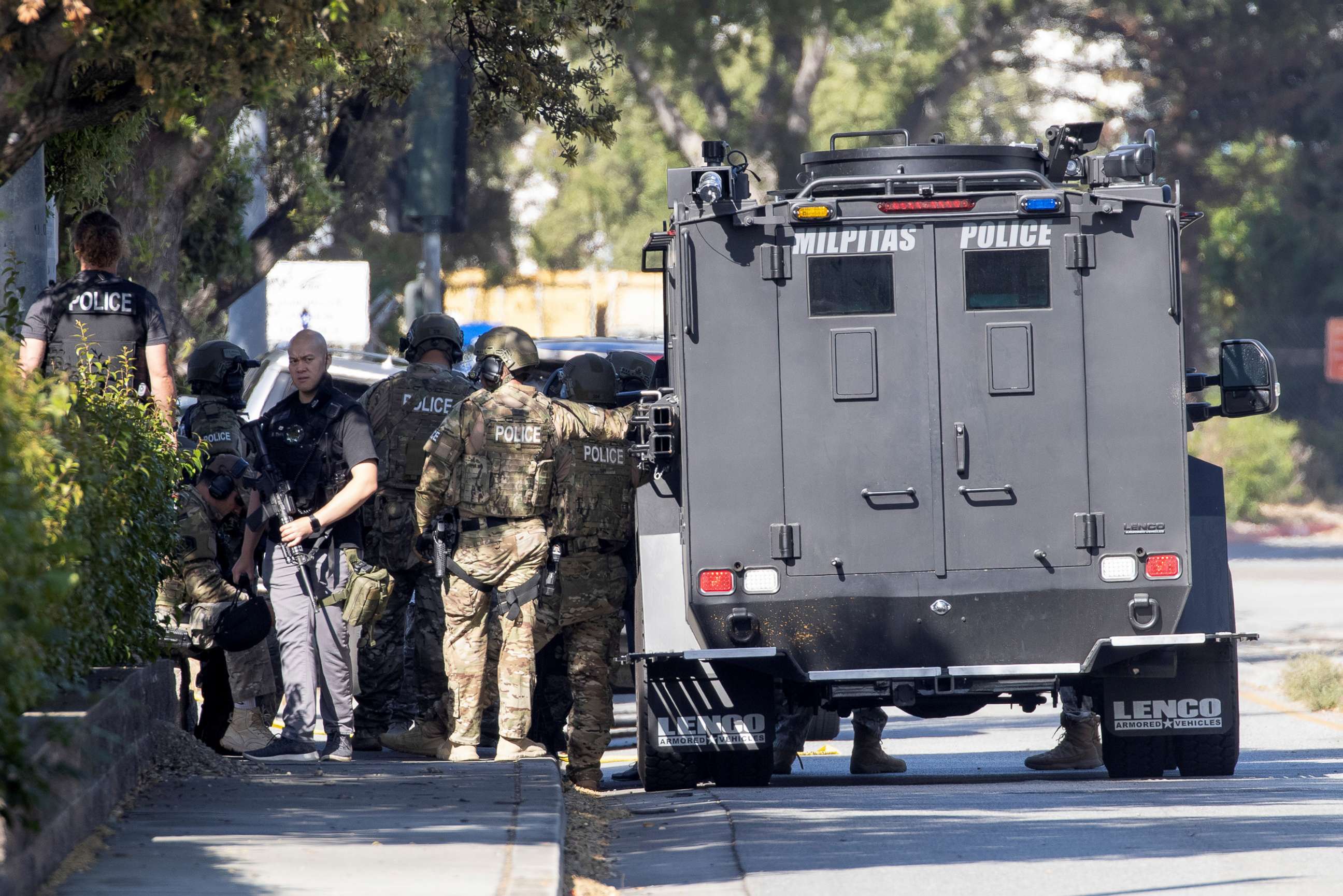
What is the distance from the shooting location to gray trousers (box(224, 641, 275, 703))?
9094 millimetres

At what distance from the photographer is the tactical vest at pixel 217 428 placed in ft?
30.8

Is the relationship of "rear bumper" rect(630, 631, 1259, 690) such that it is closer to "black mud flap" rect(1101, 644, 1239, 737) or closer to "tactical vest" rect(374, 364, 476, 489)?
"black mud flap" rect(1101, 644, 1239, 737)

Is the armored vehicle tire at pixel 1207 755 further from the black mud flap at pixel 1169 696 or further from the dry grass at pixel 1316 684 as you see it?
the dry grass at pixel 1316 684

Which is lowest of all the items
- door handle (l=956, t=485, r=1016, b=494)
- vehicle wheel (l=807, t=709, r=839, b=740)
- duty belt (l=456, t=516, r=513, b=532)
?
vehicle wheel (l=807, t=709, r=839, b=740)

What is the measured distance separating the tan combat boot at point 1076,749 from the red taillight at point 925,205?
276 centimetres

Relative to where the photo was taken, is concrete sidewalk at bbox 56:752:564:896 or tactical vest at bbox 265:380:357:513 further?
tactical vest at bbox 265:380:357:513

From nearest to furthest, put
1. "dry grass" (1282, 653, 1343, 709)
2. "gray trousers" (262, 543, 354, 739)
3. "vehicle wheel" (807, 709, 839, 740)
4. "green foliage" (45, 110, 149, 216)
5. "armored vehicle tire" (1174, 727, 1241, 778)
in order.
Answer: "gray trousers" (262, 543, 354, 739) → "armored vehicle tire" (1174, 727, 1241, 778) → "green foliage" (45, 110, 149, 216) → "vehicle wheel" (807, 709, 839, 740) → "dry grass" (1282, 653, 1343, 709)

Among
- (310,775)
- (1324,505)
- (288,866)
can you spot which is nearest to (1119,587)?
(310,775)

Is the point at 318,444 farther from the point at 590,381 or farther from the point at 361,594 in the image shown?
the point at 590,381

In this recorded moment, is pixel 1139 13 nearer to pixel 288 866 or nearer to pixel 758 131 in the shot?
pixel 758 131

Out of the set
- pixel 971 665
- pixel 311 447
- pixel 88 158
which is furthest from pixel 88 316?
pixel 971 665

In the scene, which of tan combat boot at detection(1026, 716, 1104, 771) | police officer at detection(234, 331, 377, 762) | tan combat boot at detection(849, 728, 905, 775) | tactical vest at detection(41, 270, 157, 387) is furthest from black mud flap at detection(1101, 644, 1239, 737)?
tactical vest at detection(41, 270, 157, 387)

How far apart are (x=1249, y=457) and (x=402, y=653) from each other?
31.7 m

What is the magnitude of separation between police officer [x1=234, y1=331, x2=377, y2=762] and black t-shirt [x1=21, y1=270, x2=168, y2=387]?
815 millimetres
